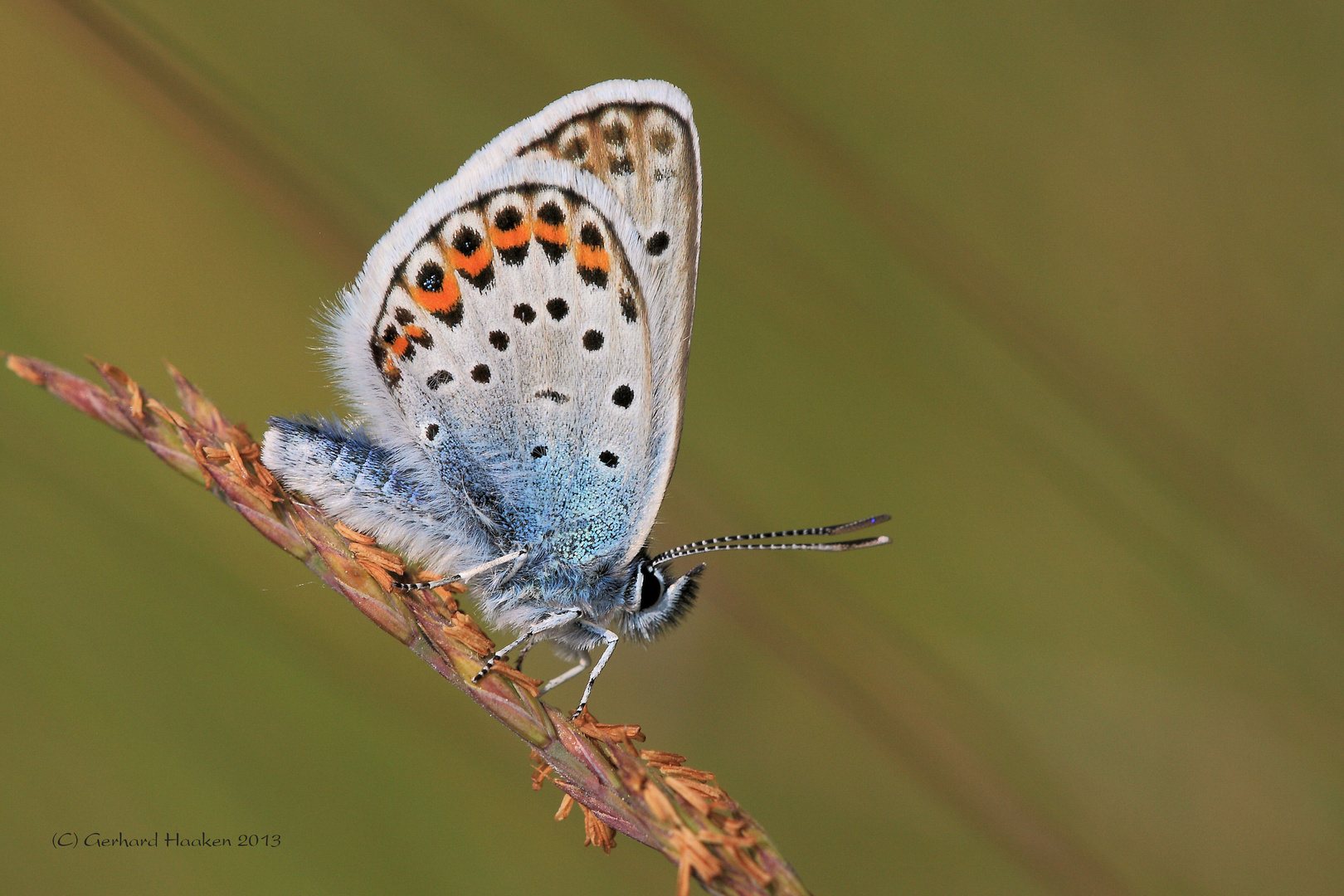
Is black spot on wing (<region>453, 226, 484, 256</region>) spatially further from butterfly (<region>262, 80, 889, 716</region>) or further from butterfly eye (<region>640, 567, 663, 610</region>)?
butterfly eye (<region>640, 567, 663, 610</region>)

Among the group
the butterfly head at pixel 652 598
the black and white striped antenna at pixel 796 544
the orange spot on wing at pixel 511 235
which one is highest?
the orange spot on wing at pixel 511 235

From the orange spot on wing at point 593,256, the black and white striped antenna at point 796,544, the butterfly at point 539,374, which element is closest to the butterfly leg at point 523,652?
the butterfly at point 539,374

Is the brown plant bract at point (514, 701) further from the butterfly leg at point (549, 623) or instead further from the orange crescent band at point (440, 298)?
the orange crescent band at point (440, 298)

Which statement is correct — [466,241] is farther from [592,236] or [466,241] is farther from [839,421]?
[839,421]

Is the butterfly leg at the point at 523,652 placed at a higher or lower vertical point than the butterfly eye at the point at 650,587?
lower

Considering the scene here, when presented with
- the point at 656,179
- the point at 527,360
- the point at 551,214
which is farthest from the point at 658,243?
the point at 527,360

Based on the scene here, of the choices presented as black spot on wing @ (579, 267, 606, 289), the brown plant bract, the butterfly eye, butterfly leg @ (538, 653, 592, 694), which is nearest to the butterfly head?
the butterfly eye

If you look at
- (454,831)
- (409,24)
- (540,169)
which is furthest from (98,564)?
(409,24)
